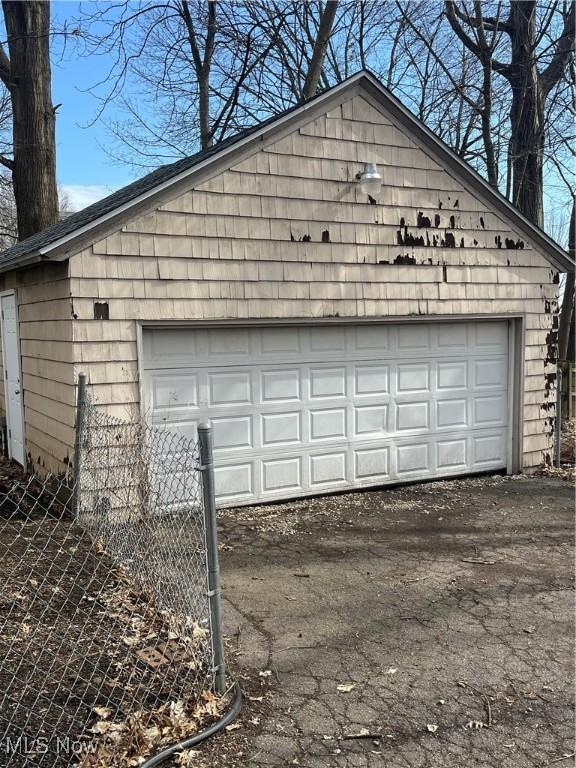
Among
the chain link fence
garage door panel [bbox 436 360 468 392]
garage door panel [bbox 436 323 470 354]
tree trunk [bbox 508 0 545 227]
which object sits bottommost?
the chain link fence

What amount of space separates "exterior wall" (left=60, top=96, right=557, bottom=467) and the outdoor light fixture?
11 centimetres

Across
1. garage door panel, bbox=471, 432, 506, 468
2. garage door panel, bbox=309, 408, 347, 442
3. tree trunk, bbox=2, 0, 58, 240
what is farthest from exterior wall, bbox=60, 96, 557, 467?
tree trunk, bbox=2, 0, 58, 240

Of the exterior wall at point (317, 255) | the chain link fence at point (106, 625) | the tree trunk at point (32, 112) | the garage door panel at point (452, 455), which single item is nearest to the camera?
the chain link fence at point (106, 625)

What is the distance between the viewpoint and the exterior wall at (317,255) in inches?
261

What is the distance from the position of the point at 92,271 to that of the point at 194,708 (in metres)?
4.35

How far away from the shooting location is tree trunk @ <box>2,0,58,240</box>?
14.3 m

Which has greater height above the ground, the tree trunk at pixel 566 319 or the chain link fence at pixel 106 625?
the tree trunk at pixel 566 319

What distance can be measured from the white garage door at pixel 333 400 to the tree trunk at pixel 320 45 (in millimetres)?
9311

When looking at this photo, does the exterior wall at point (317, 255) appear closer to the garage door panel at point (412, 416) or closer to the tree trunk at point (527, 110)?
the garage door panel at point (412, 416)

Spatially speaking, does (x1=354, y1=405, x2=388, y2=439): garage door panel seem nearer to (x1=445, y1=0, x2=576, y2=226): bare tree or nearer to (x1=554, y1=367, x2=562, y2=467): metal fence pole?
(x1=554, y1=367, x2=562, y2=467): metal fence pole

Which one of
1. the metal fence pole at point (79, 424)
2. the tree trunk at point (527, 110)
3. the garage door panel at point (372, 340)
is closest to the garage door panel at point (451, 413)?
the garage door panel at point (372, 340)

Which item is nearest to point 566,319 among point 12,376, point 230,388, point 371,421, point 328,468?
point 371,421

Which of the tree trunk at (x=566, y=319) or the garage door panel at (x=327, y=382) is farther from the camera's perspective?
the tree trunk at (x=566, y=319)

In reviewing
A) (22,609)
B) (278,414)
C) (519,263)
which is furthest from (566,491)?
(22,609)
